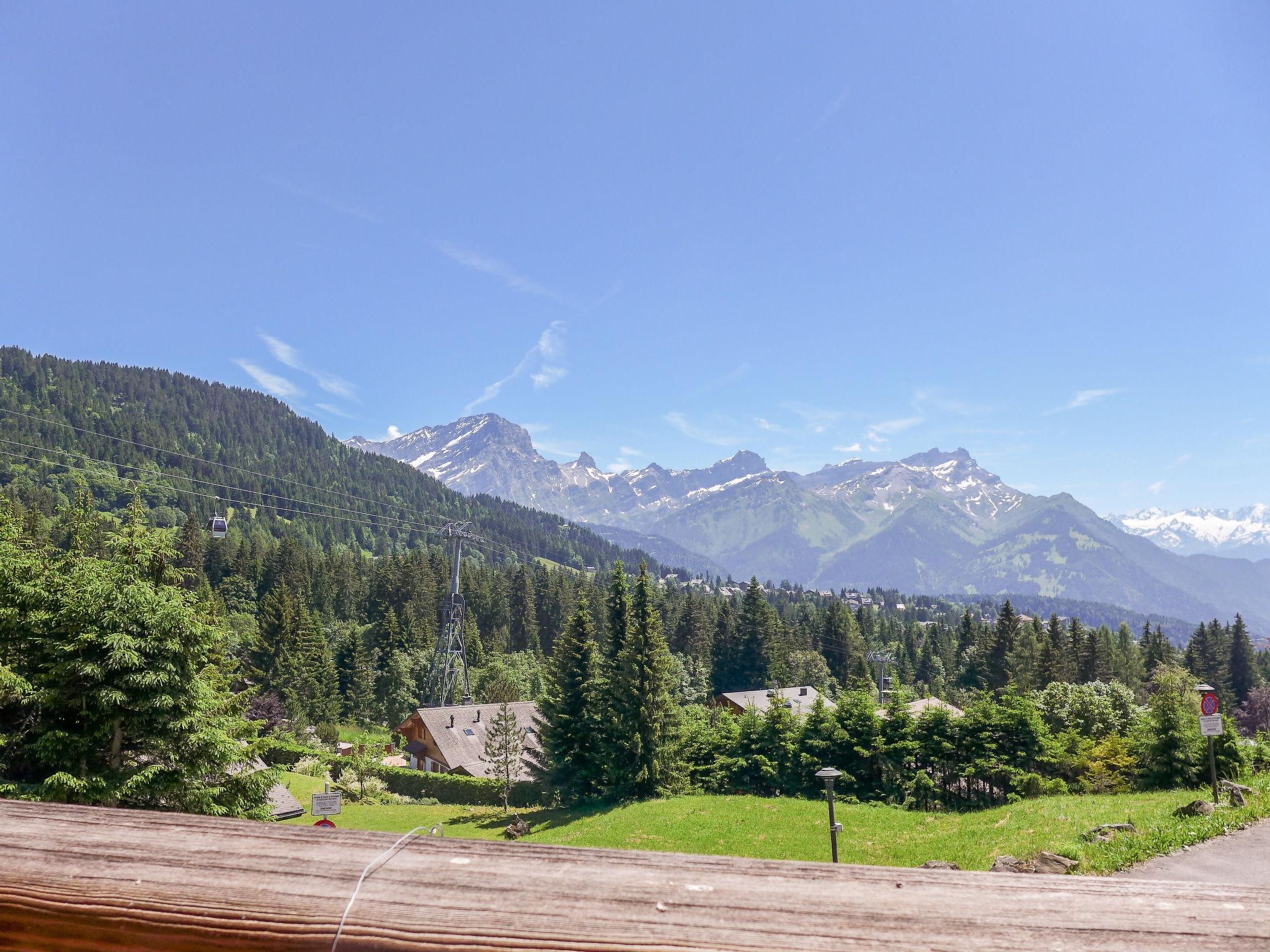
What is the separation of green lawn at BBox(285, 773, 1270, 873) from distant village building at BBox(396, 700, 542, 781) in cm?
798

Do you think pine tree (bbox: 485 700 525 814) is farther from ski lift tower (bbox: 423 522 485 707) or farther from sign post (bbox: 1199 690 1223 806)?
sign post (bbox: 1199 690 1223 806)

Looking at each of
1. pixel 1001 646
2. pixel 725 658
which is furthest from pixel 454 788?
pixel 1001 646

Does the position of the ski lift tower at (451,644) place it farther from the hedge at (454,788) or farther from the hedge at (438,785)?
the hedge at (454,788)

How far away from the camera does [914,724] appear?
121 feet

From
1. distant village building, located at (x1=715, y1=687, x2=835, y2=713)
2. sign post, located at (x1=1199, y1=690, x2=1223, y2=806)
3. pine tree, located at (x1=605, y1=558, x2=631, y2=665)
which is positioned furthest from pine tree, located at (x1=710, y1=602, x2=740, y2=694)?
sign post, located at (x1=1199, y1=690, x2=1223, y2=806)

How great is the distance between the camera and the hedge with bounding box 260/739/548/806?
156 feet

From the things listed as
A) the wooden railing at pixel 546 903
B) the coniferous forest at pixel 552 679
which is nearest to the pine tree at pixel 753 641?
the coniferous forest at pixel 552 679

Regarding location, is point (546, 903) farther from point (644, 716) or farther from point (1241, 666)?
point (1241, 666)

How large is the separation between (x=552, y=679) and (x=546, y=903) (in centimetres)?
4580

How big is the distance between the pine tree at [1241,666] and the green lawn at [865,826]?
283ft

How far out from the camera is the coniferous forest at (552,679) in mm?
14773

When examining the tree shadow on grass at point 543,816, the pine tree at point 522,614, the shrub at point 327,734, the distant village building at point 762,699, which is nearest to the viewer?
the tree shadow on grass at point 543,816

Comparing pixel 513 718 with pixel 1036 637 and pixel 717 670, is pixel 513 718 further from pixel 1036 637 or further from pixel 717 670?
pixel 1036 637

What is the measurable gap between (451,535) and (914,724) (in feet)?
137
